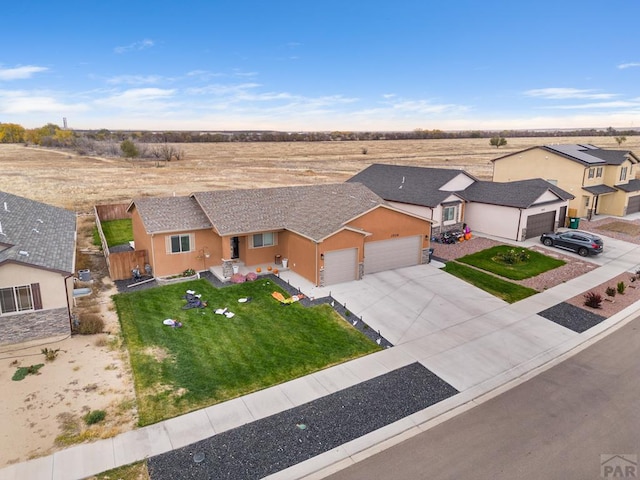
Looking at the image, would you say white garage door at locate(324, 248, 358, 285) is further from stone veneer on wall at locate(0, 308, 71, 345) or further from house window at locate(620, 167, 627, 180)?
house window at locate(620, 167, 627, 180)

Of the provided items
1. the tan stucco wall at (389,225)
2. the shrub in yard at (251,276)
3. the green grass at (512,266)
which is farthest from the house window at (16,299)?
the green grass at (512,266)

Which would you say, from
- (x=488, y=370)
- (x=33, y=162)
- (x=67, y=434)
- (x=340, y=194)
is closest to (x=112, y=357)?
(x=67, y=434)

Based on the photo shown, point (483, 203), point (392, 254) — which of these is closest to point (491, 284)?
point (392, 254)

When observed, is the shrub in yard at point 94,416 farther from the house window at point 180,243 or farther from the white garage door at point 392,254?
the white garage door at point 392,254

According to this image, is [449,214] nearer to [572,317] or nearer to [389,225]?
[389,225]

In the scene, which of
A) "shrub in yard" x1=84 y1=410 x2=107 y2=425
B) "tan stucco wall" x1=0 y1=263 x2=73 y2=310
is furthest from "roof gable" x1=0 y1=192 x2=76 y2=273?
"shrub in yard" x1=84 y1=410 x2=107 y2=425

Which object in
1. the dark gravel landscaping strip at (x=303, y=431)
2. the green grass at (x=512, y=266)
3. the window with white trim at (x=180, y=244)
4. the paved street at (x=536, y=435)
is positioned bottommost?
the paved street at (x=536, y=435)

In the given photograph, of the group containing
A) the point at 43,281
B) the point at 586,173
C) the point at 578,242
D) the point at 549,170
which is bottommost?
the point at 578,242
